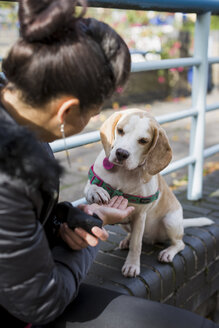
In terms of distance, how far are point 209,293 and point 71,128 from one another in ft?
5.71

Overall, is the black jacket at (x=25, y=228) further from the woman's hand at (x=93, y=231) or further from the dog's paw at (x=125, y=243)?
the dog's paw at (x=125, y=243)

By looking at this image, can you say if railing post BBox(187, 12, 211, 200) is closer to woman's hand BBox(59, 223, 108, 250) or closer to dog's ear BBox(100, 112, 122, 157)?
dog's ear BBox(100, 112, 122, 157)

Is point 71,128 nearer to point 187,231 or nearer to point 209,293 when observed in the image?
point 187,231

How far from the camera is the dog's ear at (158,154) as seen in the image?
1.90 metres

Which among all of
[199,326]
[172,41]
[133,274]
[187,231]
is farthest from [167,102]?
[199,326]

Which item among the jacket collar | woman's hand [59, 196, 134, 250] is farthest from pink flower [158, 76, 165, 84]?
the jacket collar

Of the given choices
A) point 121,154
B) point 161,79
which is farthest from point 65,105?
point 161,79

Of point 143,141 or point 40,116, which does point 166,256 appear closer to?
point 143,141

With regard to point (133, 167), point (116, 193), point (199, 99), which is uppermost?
point (133, 167)

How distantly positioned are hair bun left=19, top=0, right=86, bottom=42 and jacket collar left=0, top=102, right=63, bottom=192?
247 millimetres

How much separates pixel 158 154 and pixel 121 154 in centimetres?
19

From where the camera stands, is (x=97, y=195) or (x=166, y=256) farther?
(x=166, y=256)

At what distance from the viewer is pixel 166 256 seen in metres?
2.19

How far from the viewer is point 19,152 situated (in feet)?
3.48
